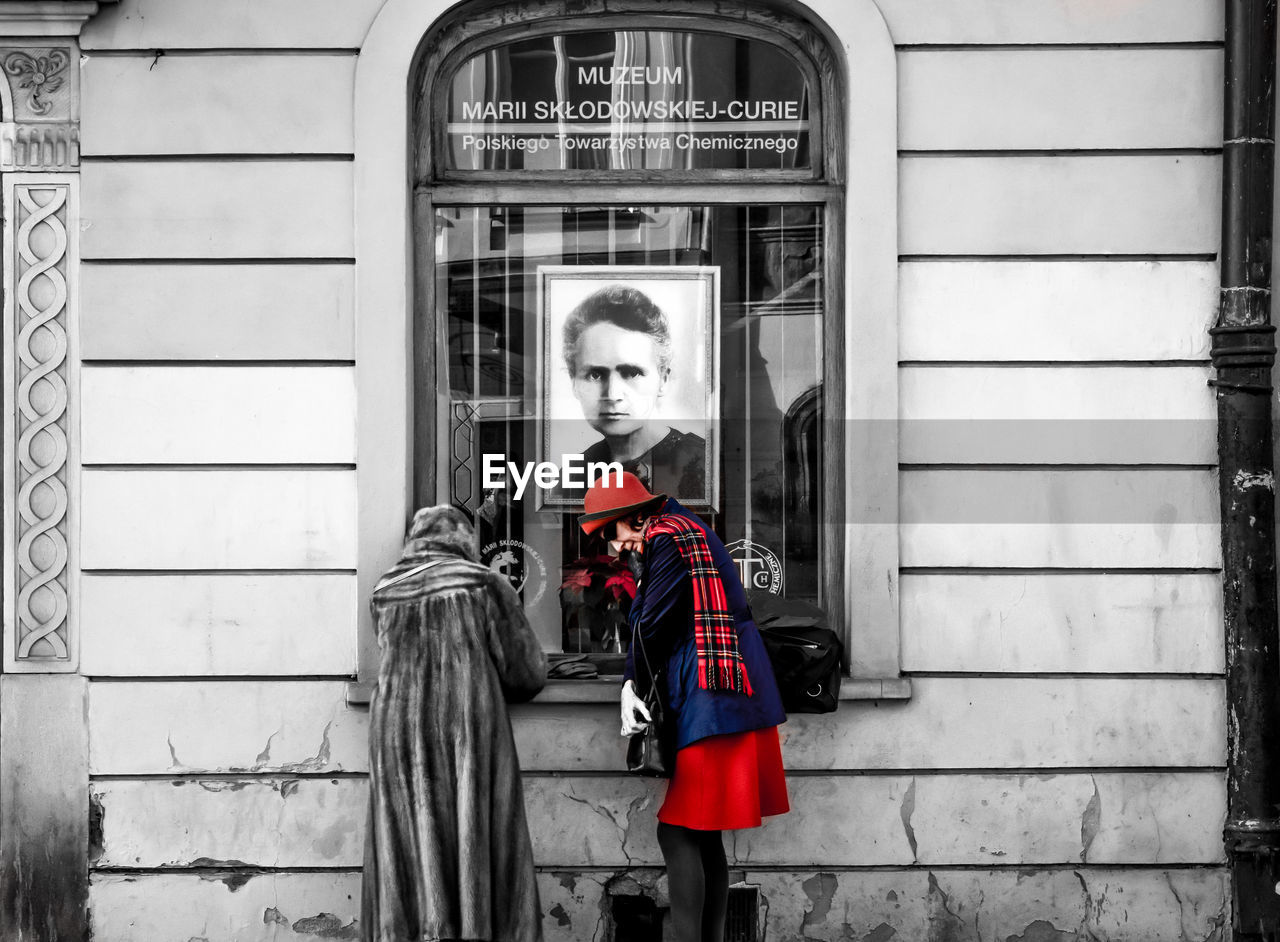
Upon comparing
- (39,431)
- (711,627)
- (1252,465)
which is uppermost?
(39,431)

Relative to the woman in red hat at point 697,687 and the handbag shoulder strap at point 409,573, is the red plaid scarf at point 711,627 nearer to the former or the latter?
the woman in red hat at point 697,687

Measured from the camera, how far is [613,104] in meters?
5.65

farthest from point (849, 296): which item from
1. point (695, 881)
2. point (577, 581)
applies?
point (695, 881)

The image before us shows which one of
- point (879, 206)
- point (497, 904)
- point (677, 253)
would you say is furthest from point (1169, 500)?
point (497, 904)

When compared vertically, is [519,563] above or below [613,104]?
below

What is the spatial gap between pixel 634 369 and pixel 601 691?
4.54ft

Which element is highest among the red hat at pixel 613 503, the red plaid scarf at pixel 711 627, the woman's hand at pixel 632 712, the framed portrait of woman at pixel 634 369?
the framed portrait of woman at pixel 634 369

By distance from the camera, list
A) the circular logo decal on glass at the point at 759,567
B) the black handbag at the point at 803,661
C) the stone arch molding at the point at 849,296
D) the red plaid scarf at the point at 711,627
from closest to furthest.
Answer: the red plaid scarf at the point at 711,627
the black handbag at the point at 803,661
the stone arch molding at the point at 849,296
the circular logo decal on glass at the point at 759,567

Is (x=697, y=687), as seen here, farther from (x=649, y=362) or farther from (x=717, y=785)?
(x=649, y=362)

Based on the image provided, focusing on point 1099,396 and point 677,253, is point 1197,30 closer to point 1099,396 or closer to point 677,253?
point 1099,396

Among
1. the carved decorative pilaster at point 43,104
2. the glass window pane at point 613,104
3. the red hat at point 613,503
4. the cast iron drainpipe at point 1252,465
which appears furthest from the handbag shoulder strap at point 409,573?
the cast iron drainpipe at point 1252,465

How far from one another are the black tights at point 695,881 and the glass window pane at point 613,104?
2.79 meters

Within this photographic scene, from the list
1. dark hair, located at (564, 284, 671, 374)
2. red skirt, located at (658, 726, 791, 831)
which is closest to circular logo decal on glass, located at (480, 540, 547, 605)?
dark hair, located at (564, 284, 671, 374)

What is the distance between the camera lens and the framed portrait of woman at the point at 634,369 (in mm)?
5633
